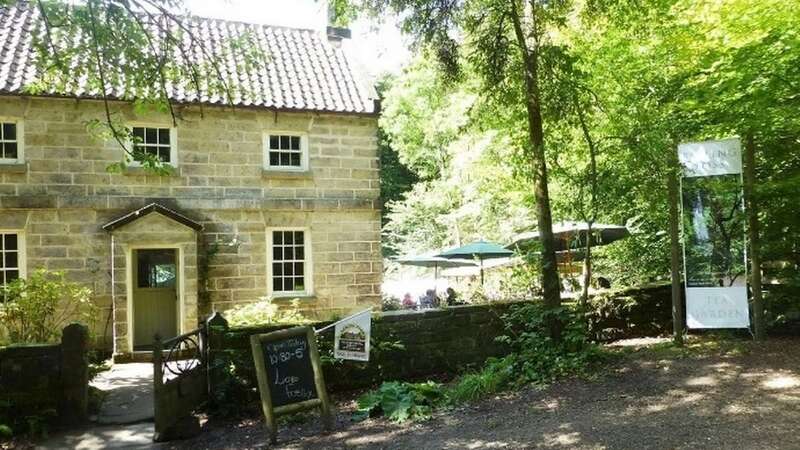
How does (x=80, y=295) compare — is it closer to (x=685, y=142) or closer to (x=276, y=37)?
(x=276, y=37)

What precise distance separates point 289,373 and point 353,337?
3.93 ft

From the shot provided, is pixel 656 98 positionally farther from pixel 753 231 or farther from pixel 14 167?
pixel 14 167

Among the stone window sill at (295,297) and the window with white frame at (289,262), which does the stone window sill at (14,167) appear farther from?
the stone window sill at (295,297)

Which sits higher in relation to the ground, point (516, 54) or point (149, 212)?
point (516, 54)

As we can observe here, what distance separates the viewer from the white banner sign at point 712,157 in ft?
27.1

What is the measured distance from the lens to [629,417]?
565 cm

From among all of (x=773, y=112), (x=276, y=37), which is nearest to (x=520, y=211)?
(x=276, y=37)

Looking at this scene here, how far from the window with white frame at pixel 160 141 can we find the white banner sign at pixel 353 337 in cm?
679

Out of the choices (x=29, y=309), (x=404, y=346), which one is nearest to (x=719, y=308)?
(x=404, y=346)

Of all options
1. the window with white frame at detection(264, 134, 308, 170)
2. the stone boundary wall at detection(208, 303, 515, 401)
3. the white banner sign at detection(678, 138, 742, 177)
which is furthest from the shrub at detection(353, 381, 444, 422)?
the window with white frame at detection(264, 134, 308, 170)

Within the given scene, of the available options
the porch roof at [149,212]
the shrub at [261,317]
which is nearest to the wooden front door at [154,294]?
the porch roof at [149,212]

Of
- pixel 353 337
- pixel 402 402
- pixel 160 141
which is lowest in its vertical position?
pixel 402 402

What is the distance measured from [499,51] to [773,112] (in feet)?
11.5

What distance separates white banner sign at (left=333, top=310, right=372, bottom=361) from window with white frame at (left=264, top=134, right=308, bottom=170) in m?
6.51
